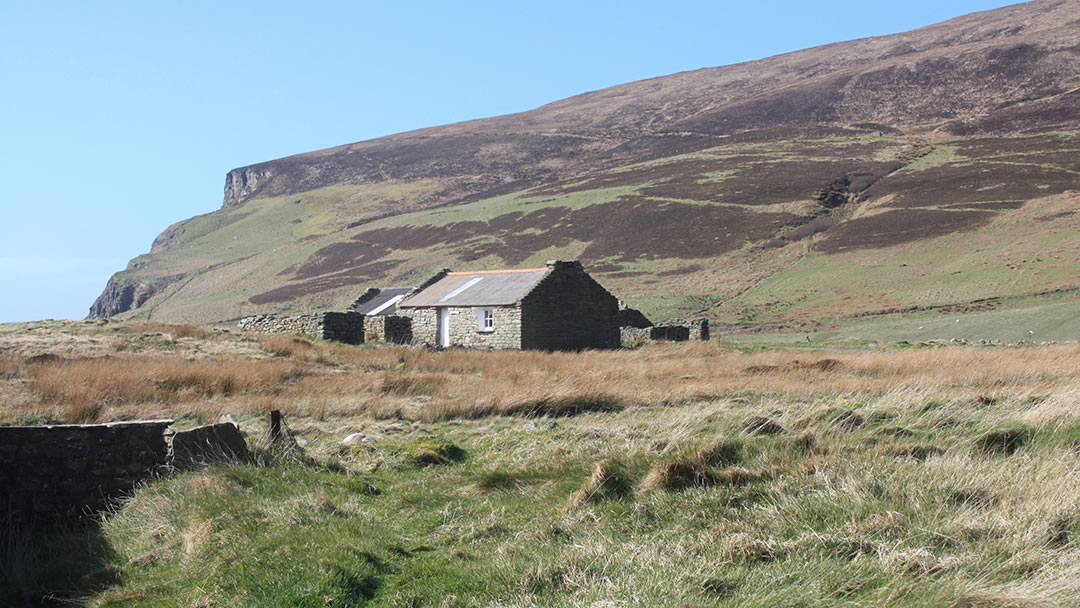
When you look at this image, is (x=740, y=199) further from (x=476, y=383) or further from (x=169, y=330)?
(x=476, y=383)

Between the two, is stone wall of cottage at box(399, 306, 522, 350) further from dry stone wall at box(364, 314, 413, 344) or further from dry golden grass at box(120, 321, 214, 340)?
dry golden grass at box(120, 321, 214, 340)

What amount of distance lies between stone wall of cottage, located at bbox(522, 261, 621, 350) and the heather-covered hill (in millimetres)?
21088

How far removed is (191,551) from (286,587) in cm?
140

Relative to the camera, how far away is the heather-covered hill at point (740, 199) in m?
64.1

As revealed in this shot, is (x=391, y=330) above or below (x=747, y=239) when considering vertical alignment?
below

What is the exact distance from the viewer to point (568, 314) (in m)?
36.7

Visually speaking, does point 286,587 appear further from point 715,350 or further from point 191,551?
point 715,350

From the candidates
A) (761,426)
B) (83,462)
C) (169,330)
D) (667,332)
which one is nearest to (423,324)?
(667,332)

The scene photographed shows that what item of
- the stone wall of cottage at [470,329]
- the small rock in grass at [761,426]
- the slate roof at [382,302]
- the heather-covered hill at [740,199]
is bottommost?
the stone wall of cottage at [470,329]

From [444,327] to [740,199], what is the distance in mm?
59992

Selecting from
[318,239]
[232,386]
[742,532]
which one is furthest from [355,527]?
[318,239]

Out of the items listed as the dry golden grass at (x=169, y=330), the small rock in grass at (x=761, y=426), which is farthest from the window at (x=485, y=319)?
the small rock in grass at (x=761, y=426)

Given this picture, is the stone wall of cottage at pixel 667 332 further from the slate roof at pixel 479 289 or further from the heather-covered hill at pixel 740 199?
the heather-covered hill at pixel 740 199

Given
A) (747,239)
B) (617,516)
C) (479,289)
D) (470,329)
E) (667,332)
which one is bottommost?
(667,332)
